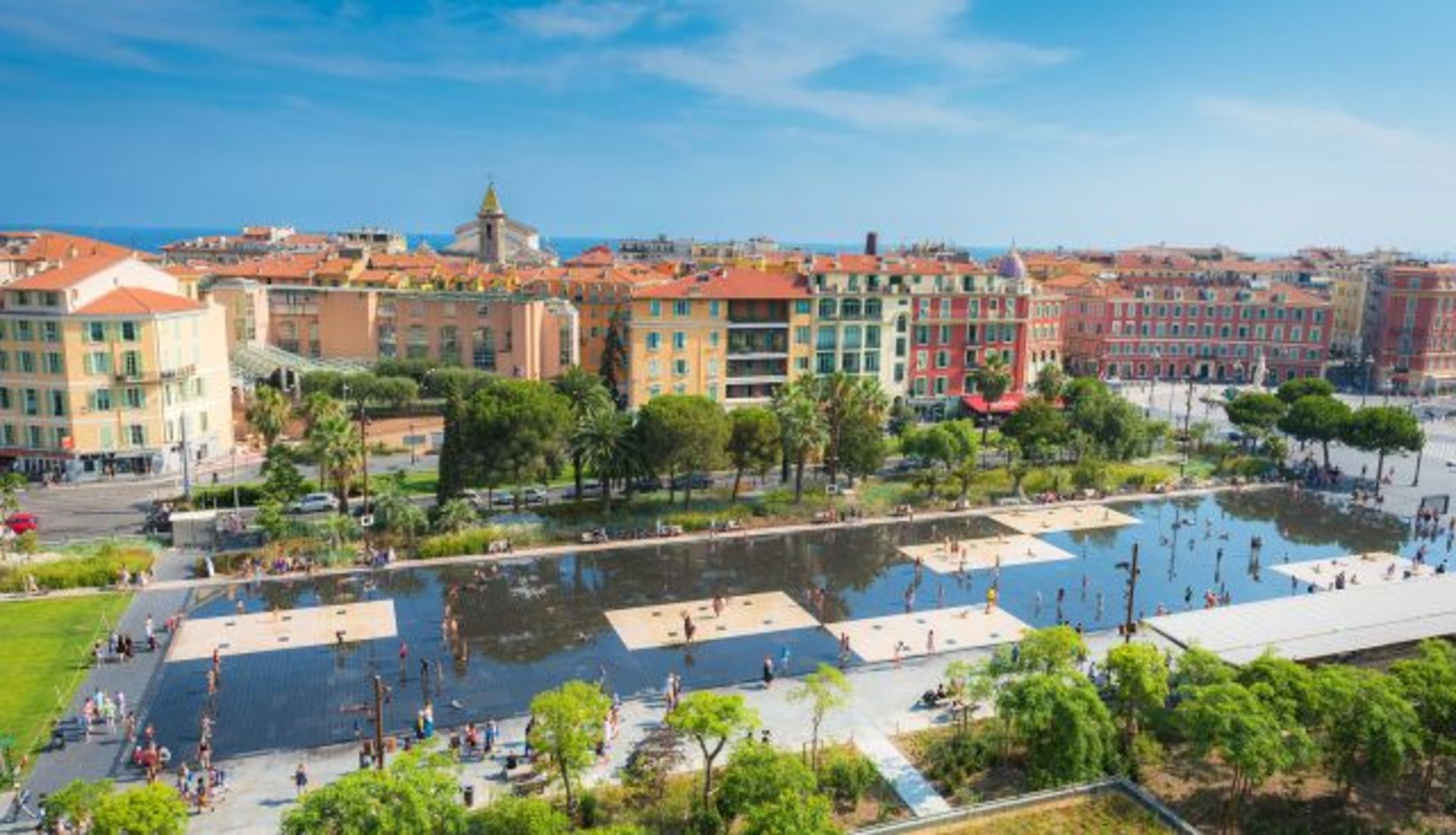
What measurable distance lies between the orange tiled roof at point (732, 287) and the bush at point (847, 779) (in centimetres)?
5793

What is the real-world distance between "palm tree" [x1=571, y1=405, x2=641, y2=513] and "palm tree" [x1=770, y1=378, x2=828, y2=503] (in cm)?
971

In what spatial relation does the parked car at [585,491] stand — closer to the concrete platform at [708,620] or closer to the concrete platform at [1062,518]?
the concrete platform at [708,620]

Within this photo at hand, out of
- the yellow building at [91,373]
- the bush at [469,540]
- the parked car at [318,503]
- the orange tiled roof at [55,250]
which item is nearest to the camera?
the bush at [469,540]

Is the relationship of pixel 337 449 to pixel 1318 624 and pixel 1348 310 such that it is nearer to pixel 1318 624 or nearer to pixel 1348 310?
pixel 1318 624

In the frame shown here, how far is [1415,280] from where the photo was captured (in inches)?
4887

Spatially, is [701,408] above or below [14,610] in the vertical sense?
above

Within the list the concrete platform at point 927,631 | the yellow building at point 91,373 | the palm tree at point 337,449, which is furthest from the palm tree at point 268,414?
the concrete platform at point 927,631

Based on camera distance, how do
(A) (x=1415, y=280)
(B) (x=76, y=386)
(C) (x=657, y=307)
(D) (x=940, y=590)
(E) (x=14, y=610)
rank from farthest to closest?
(A) (x=1415, y=280)
(C) (x=657, y=307)
(B) (x=76, y=386)
(D) (x=940, y=590)
(E) (x=14, y=610)

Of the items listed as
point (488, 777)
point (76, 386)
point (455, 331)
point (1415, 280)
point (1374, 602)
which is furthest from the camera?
point (1415, 280)

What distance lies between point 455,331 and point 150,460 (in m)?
35.9

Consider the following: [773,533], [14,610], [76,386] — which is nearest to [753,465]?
[773,533]

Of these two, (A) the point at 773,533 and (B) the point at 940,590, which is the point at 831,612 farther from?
(A) the point at 773,533

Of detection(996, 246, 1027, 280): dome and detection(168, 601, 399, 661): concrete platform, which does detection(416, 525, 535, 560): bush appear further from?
detection(996, 246, 1027, 280): dome

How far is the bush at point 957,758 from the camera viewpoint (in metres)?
32.5
